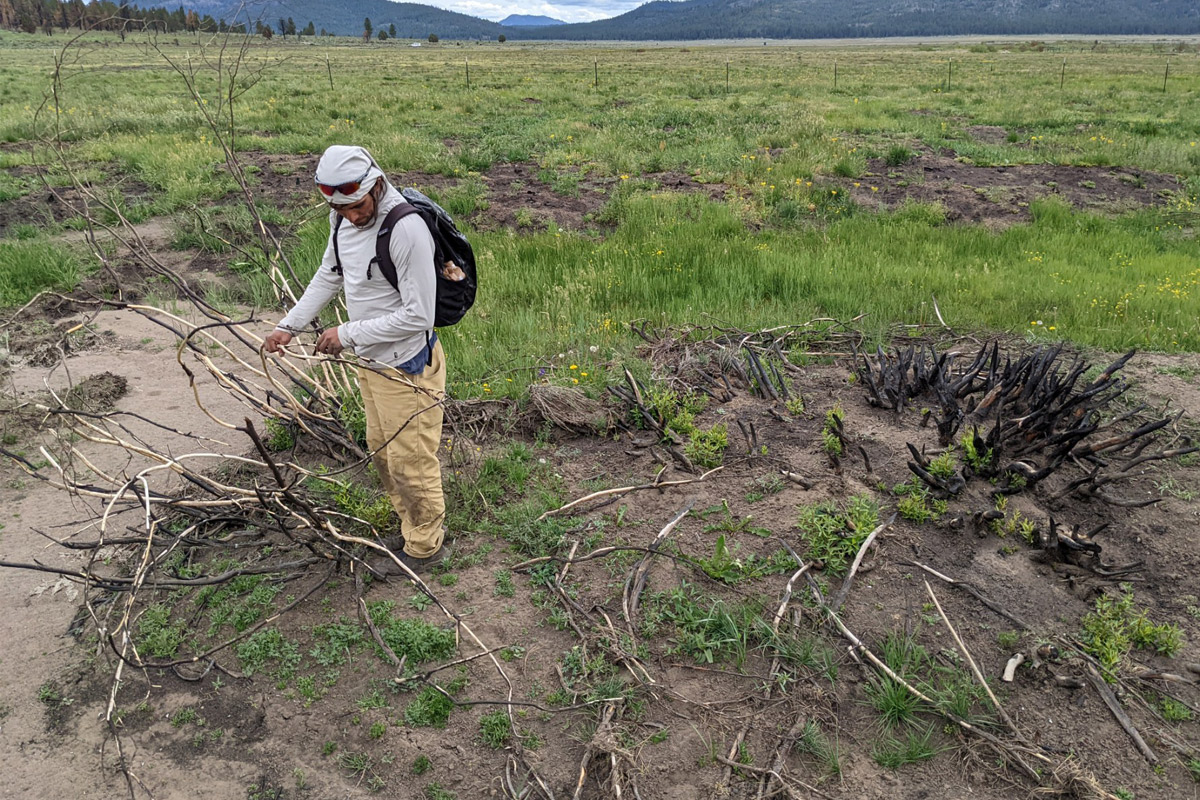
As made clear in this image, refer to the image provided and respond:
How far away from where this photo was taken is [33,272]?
24.7 ft

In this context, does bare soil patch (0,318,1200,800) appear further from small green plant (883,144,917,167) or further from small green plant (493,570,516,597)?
small green plant (883,144,917,167)

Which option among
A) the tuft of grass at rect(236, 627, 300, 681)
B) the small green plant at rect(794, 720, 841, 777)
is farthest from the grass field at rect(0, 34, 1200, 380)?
the small green plant at rect(794, 720, 841, 777)

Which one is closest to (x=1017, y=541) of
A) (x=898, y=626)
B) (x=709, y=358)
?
(x=898, y=626)

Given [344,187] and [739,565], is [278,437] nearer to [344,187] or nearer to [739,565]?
[344,187]

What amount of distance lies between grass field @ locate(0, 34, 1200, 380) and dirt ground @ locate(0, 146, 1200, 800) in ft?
6.19

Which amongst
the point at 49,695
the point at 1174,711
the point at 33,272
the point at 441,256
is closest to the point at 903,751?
the point at 1174,711

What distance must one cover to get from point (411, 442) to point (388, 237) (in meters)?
1.00

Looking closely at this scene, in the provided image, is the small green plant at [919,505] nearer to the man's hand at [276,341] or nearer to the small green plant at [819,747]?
the small green plant at [819,747]

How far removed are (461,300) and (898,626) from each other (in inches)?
96.2

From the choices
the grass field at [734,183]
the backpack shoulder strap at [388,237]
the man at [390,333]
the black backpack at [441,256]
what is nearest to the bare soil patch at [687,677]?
the man at [390,333]

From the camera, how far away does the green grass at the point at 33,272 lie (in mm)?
7223

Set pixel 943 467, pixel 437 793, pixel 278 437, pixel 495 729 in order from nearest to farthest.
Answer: pixel 437 793, pixel 495 729, pixel 943 467, pixel 278 437

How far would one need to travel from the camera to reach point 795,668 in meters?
3.03

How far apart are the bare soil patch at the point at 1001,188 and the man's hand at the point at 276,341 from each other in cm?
869
